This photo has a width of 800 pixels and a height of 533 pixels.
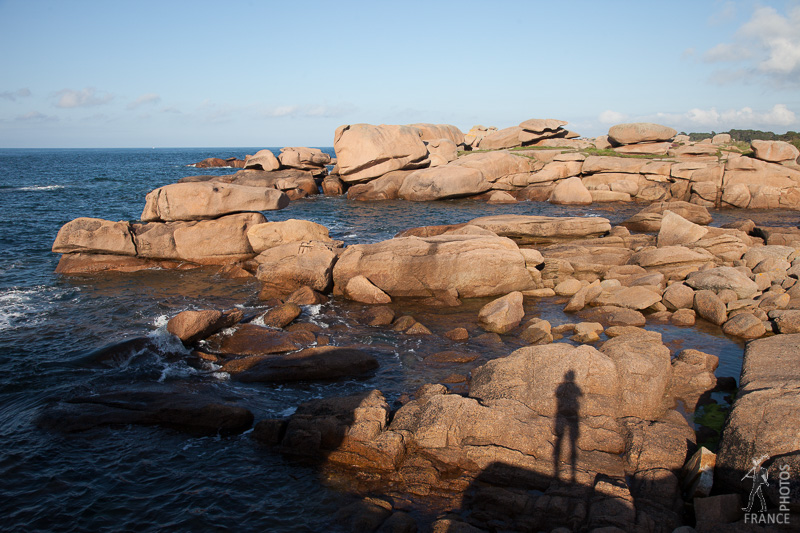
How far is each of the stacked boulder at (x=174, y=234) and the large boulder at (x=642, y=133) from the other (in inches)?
1373

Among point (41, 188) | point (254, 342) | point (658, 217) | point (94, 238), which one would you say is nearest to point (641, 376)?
point (254, 342)

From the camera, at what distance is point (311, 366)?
37.2 ft

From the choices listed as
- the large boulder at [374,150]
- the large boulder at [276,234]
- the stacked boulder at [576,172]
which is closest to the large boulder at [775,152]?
the stacked boulder at [576,172]

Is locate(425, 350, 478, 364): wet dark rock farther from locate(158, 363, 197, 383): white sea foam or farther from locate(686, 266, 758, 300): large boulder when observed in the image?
locate(686, 266, 758, 300): large boulder

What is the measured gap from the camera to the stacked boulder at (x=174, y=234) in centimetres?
1973

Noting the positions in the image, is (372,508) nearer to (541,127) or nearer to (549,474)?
(549,474)

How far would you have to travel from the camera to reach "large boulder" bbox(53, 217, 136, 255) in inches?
766

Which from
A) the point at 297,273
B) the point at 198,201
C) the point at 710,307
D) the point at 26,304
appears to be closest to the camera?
the point at 710,307

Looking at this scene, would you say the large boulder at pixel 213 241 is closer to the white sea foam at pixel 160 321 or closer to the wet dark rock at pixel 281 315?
the white sea foam at pixel 160 321

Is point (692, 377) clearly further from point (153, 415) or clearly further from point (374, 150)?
point (374, 150)

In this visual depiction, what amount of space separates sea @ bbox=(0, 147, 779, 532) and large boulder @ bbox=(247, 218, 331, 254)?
2197 mm

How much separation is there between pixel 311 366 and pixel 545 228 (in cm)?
1503

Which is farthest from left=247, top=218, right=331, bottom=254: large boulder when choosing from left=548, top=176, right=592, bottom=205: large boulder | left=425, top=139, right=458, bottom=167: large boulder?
left=425, top=139, right=458, bottom=167: large boulder

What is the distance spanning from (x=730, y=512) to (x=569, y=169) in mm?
37299
